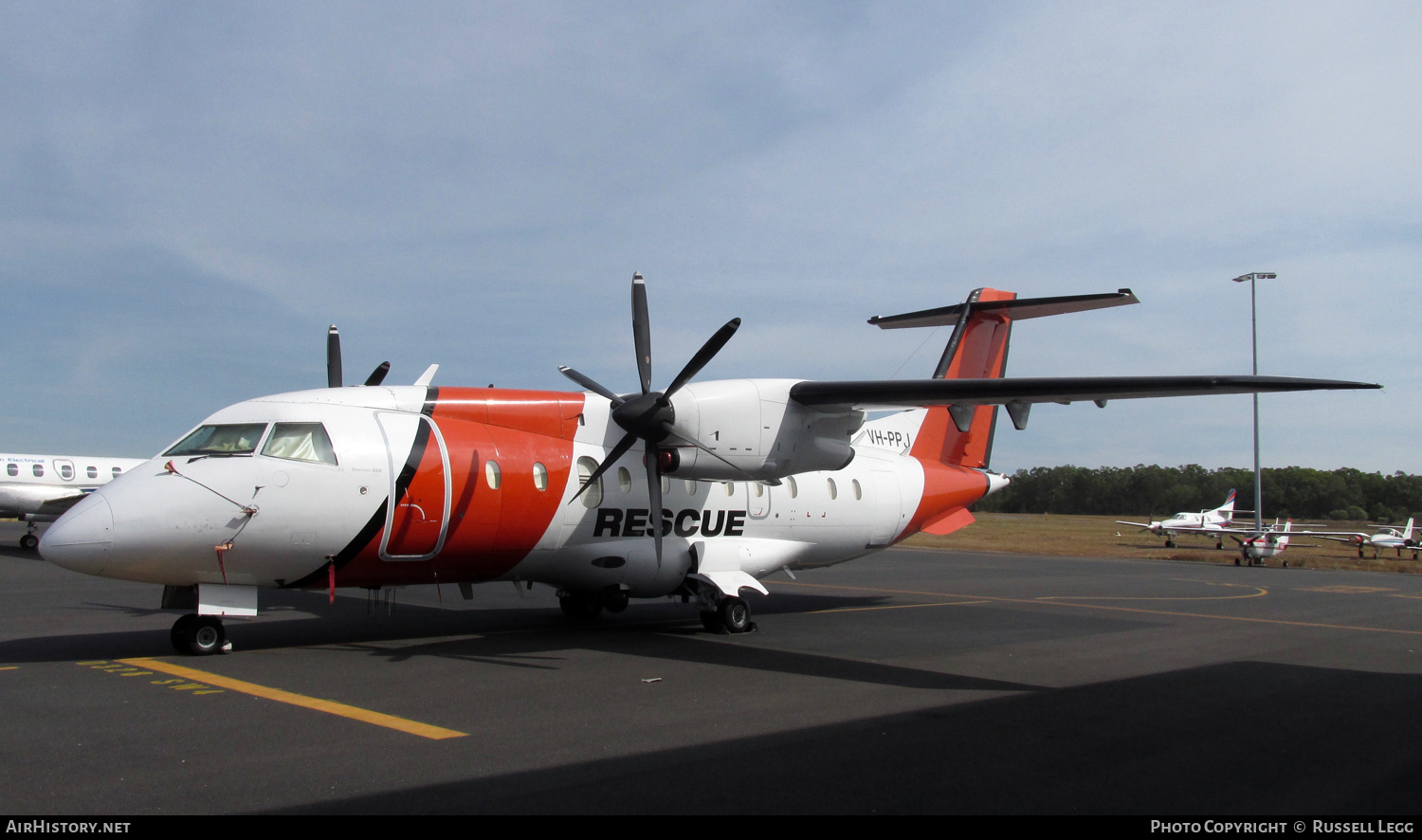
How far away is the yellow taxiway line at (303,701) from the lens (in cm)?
675

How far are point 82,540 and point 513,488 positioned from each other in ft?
14.3

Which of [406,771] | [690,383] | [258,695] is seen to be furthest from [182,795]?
[690,383]

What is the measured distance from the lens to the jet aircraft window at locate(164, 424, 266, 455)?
9664mm

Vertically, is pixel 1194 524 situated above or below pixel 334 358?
below

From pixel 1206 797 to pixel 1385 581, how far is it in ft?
85.4

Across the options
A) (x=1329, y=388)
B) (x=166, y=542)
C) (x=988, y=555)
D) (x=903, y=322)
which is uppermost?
(x=903, y=322)

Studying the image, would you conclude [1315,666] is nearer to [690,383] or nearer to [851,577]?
[690,383]

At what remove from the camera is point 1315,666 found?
10.2m

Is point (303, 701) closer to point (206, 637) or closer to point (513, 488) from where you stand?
point (206, 637)

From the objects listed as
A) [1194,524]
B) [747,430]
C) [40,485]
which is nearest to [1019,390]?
[747,430]

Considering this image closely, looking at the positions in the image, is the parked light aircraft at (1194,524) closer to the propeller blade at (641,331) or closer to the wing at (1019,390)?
the wing at (1019,390)

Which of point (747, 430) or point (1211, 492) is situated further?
point (1211, 492)

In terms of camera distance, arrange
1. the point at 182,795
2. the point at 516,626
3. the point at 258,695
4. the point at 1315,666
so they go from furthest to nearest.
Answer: the point at 516,626 < the point at 1315,666 < the point at 258,695 < the point at 182,795

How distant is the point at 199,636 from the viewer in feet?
32.2
